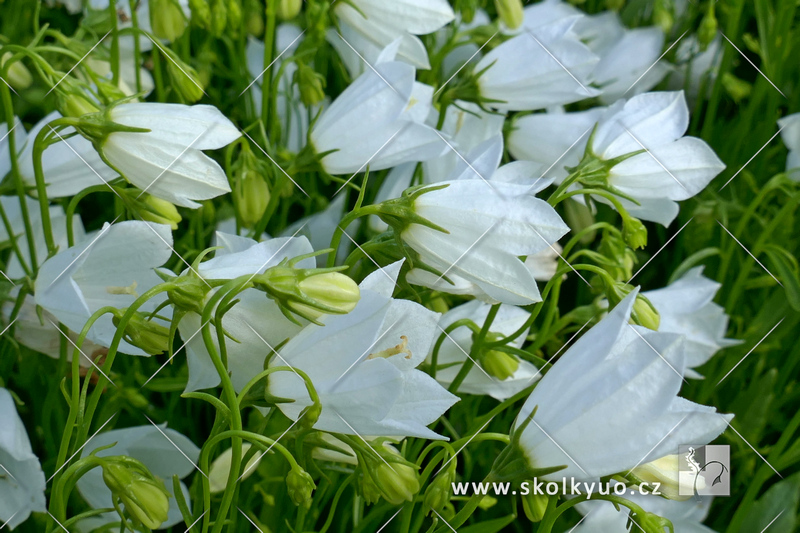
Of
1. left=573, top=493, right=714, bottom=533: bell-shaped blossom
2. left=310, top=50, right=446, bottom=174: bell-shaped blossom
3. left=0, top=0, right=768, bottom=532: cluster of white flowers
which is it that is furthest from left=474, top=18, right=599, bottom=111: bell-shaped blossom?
left=573, top=493, right=714, bottom=533: bell-shaped blossom

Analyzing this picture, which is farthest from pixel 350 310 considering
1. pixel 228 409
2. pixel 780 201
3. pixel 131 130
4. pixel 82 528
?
pixel 780 201

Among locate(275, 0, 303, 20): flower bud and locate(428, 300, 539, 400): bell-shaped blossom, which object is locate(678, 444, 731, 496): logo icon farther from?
locate(275, 0, 303, 20): flower bud

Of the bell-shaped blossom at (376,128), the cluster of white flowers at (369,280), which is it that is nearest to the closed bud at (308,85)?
the cluster of white flowers at (369,280)

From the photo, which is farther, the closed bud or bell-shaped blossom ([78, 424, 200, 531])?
the closed bud

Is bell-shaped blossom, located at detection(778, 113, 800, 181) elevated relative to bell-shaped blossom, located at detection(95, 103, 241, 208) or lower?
lower

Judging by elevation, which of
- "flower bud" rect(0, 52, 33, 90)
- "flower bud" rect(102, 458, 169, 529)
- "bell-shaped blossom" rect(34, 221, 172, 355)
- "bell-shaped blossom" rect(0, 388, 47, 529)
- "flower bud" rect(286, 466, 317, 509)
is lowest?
"bell-shaped blossom" rect(0, 388, 47, 529)

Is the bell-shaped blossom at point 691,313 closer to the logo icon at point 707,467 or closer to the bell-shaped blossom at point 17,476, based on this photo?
the logo icon at point 707,467

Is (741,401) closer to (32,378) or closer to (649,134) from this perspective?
(649,134)
